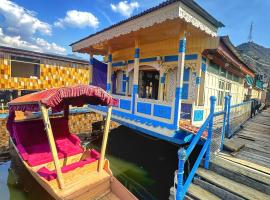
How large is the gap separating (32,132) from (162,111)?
4934 mm

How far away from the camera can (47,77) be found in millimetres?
15688

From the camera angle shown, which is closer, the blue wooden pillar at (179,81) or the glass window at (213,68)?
the blue wooden pillar at (179,81)

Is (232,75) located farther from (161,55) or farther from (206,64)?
(161,55)

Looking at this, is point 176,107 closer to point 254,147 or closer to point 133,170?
point 254,147

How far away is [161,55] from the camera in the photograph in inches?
345

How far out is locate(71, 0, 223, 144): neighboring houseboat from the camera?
5.58m

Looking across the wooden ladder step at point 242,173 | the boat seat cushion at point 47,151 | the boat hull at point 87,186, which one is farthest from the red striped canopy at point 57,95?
the wooden ladder step at point 242,173

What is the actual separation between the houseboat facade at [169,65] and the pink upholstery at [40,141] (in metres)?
2.43

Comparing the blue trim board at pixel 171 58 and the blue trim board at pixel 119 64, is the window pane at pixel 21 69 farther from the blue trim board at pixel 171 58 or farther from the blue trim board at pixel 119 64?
the blue trim board at pixel 171 58

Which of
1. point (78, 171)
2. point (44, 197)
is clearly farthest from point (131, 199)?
point (44, 197)

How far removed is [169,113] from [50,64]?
1379 cm

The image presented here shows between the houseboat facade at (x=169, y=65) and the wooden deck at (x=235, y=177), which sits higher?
the houseboat facade at (x=169, y=65)

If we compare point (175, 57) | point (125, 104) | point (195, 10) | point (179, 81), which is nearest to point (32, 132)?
point (125, 104)

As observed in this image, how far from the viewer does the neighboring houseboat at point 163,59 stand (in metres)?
5.58
